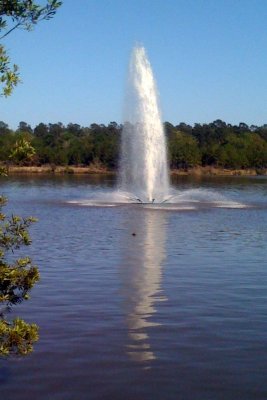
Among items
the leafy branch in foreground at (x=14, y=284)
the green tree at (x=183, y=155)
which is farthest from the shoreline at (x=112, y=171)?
the leafy branch in foreground at (x=14, y=284)

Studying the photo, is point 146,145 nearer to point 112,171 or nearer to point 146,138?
point 146,138

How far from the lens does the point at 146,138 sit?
43.8 meters

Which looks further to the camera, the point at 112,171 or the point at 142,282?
the point at 112,171

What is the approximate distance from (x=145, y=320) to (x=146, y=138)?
32.3 m

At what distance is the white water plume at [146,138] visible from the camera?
143 feet

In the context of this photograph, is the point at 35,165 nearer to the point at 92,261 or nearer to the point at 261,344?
the point at 92,261

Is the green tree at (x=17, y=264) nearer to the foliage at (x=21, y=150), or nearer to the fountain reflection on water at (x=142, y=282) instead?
the foliage at (x=21, y=150)

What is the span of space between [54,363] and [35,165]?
121741 mm

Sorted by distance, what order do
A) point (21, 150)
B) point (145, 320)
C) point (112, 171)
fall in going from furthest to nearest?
Answer: point (112, 171)
point (145, 320)
point (21, 150)

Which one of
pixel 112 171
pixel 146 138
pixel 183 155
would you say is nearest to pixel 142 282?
pixel 146 138

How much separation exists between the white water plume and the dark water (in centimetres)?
1942

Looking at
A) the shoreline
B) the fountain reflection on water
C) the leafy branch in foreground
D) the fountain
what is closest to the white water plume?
the fountain

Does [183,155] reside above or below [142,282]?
above

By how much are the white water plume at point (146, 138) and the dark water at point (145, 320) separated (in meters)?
19.4
